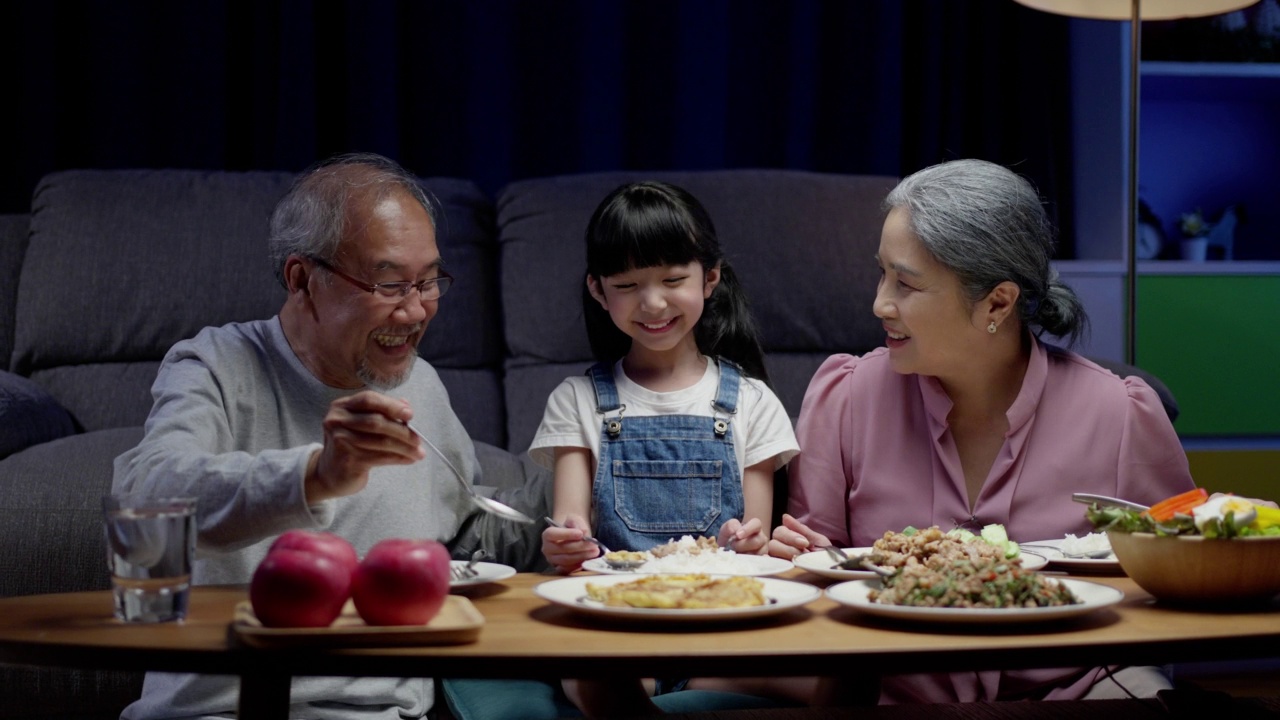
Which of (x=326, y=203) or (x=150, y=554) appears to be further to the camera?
(x=326, y=203)

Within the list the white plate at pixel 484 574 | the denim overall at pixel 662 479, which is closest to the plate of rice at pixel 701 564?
the white plate at pixel 484 574

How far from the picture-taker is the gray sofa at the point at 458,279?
278 cm

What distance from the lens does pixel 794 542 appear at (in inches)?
62.7

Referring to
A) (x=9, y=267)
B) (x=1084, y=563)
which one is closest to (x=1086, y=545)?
(x=1084, y=563)

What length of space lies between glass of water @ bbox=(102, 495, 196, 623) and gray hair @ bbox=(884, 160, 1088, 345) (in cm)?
115

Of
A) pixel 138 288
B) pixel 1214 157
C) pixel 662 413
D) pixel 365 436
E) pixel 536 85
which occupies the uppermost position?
pixel 536 85

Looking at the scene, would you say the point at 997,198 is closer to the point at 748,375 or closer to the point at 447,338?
the point at 748,375

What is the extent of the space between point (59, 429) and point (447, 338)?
2.80ft

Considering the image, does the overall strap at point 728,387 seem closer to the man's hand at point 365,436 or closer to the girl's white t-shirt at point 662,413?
the girl's white t-shirt at point 662,413

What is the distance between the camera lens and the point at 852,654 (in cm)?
99

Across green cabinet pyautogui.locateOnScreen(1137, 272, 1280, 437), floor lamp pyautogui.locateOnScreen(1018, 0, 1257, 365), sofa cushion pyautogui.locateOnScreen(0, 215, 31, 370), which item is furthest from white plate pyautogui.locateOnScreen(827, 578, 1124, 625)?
green cabinet pyautogui.locateOnScreen(1137, 272, 1280, 437)

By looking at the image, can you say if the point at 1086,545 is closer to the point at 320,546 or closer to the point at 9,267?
the point at 320,546

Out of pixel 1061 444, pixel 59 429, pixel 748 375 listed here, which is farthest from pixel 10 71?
pixel 1061 444

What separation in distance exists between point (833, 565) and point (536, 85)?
263 centimetres
